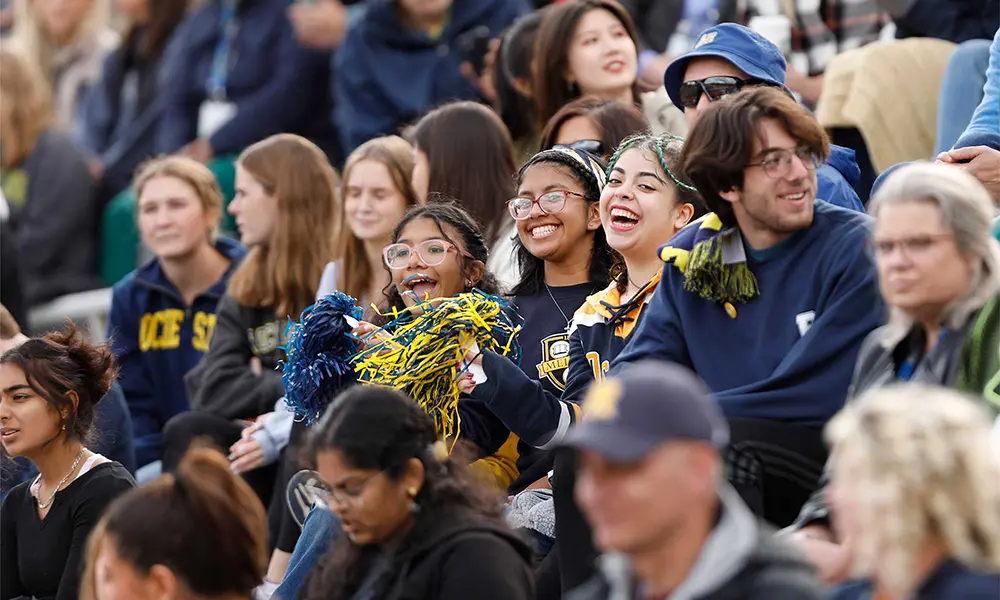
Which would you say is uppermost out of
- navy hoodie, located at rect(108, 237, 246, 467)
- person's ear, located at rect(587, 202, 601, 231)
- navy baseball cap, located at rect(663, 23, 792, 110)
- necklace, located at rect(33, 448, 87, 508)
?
Result: navy baseball cap, located at rect(663, 23, 792, 110)

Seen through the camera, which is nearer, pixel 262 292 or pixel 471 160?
pixel 471 160

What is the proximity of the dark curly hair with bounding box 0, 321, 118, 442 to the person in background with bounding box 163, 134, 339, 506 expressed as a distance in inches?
35.6

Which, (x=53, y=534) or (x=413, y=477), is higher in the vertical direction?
(x=413, y=477)

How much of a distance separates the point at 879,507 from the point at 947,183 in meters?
0.93

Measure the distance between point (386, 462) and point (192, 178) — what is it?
3631mm

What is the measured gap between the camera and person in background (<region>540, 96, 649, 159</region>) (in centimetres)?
532

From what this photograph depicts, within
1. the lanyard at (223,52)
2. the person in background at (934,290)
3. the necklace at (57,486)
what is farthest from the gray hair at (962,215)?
the lanyard at (223,52)

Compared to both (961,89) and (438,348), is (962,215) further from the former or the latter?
(961,89)

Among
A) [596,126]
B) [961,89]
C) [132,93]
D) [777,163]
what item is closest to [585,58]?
[596,126]

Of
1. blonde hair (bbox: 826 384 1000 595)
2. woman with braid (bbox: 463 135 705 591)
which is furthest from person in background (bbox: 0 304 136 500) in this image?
blonde hair (bbox: 826 384 1000 595)

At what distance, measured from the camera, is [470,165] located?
5.57 m

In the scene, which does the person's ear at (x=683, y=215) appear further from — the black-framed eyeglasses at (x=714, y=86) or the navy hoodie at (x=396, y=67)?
the navy hoodie at (x=396, y=67)

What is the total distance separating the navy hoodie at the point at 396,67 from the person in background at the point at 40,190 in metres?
1.71

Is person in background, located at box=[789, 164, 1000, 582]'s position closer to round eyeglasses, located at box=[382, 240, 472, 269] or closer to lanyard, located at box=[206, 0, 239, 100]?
round eyeglasses, located at box=[382, 240, 472, 269]
